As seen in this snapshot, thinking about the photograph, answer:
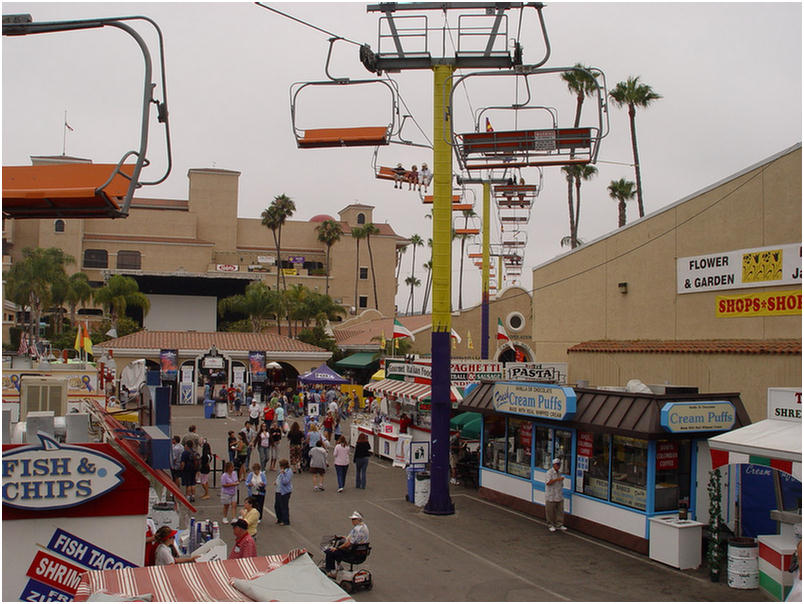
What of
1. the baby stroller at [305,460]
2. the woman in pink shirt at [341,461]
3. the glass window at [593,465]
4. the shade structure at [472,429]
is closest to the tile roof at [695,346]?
the shade structure at [472,429]

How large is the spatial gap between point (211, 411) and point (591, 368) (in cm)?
1844

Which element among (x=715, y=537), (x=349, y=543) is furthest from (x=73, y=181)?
(x=715, y=537)

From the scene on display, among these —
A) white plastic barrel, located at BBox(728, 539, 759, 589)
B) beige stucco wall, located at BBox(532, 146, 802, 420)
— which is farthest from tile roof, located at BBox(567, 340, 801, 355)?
white plastic barrel, located at BBox(728, 539, 759, 589)

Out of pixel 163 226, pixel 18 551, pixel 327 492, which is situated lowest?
pixel 327 492

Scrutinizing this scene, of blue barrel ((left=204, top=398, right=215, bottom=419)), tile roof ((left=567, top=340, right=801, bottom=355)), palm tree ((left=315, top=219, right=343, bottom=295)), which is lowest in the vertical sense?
blue barrel ((left=204, top=398, right=215, bottom=419))

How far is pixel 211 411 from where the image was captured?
1419 inches

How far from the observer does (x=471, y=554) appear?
1352 centimetres

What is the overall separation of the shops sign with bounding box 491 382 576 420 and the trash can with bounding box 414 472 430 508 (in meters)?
2.32

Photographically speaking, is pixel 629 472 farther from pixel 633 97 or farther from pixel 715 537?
pixel 633 97

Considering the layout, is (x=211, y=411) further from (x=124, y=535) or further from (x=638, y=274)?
(x=124, y=535)

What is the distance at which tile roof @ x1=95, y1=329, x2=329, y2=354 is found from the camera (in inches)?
1734

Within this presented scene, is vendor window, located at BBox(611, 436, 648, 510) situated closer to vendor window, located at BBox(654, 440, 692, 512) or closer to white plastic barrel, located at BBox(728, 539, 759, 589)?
vendor window, located at BBox(654, 440, 692, 512)

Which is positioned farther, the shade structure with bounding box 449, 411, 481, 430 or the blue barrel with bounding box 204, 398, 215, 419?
the blue barrel with bounding box 204, 398, 215, 419

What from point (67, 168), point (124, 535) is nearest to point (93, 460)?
point (124, 535)
